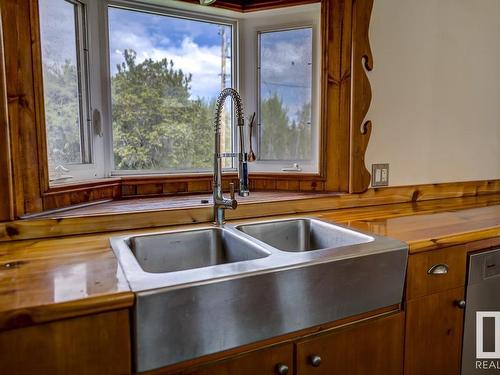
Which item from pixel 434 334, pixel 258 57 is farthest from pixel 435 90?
pixel 434 334

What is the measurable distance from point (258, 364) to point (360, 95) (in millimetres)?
1229

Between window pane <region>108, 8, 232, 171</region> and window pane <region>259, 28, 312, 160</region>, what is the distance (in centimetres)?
20

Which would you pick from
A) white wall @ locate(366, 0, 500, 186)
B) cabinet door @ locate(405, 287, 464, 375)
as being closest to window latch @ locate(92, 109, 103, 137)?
white wall @ locate(366, 0, 500, 186)

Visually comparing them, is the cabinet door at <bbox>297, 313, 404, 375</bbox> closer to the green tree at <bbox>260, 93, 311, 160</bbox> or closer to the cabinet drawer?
the cabinet drawer

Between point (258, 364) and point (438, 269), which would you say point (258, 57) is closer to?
point (438, 269)

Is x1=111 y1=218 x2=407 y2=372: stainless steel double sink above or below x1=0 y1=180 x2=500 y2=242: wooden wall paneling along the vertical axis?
below

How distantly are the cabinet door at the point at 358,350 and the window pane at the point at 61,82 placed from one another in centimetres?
108

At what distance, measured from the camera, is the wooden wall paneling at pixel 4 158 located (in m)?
1.05

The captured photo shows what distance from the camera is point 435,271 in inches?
44.9

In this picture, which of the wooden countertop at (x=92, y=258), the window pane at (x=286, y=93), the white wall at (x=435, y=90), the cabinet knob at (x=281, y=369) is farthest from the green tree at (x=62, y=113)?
the white wall at (x=435, y=90)

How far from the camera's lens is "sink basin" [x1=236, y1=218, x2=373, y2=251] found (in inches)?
51.3

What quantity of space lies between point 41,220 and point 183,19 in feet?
3.51

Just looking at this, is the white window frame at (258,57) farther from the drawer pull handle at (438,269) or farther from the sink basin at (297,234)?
the drawer pull handle at (438,269)

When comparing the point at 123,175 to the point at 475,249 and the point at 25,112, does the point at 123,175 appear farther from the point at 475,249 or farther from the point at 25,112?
the point at 475,249
